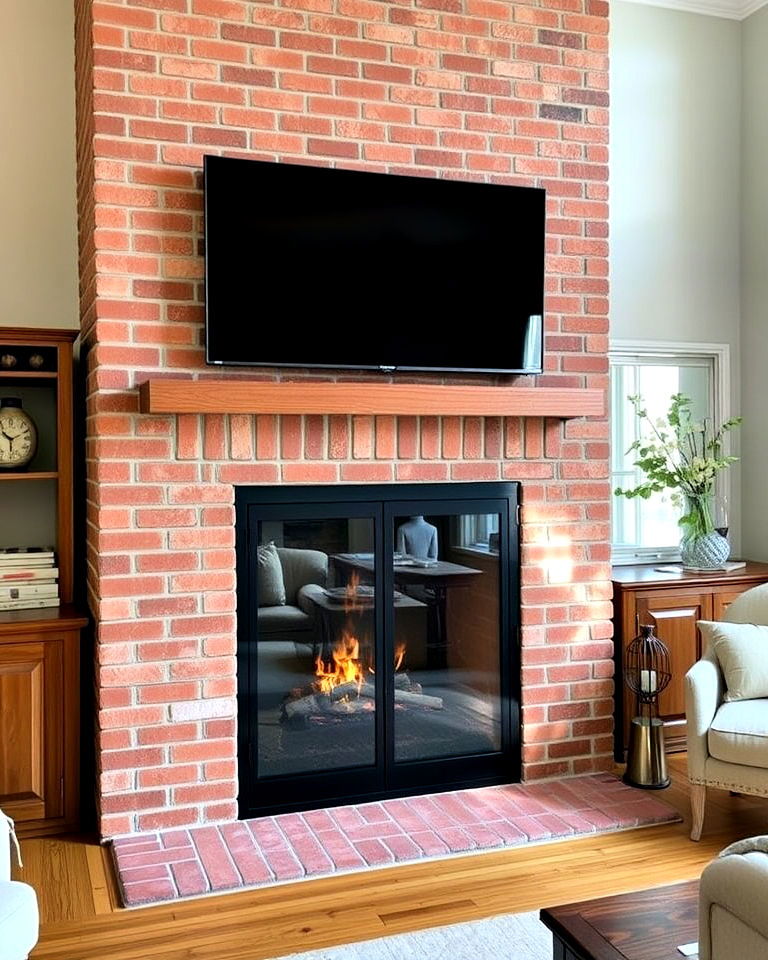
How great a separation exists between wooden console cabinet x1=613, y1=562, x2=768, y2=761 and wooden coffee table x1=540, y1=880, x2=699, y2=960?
1.83 m

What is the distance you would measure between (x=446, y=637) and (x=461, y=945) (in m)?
1.26

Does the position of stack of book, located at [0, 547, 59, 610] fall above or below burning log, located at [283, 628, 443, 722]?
above

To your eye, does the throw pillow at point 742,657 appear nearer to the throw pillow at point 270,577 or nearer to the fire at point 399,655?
the fire at point 399,655

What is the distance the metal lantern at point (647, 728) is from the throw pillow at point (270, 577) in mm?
1390

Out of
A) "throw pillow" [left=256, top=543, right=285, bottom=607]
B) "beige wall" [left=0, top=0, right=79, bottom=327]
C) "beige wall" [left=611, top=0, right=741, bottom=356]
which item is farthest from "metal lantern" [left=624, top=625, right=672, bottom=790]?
"beige wall" [left=0, top=0, right=79, bottom=327]

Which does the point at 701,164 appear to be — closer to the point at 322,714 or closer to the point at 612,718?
the point at 612,718

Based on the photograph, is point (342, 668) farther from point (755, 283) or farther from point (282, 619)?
point (755, 283)

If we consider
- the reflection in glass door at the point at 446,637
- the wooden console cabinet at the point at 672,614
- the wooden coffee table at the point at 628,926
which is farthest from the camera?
the wooden console cabinet at the point at 672,614

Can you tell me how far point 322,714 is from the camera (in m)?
3.46

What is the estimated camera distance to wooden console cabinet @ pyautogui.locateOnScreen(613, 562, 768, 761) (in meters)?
3.94

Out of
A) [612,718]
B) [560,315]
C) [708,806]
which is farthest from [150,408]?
[708,806]

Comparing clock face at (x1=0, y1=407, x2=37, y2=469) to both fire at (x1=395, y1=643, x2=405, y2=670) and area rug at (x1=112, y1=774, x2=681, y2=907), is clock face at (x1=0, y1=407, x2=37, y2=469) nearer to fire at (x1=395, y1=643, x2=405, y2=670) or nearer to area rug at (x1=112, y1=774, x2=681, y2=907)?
area rug at (x1=112, y1=774, x2=681, y2=907)

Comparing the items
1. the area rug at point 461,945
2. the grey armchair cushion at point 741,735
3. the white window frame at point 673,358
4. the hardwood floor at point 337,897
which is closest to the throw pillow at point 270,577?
the hardwood floor at point 337,897

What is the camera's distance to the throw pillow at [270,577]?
11.0 ft
